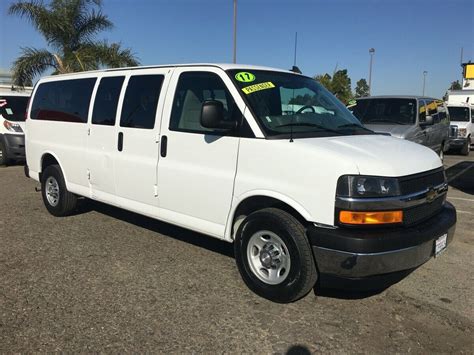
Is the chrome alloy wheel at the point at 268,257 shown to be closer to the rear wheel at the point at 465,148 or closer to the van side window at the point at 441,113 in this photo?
the van side window at the point at 441,113

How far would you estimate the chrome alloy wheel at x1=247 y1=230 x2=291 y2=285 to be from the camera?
3.83 metres

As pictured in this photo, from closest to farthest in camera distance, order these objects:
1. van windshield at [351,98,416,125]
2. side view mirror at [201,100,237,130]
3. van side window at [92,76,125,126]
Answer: side view mirror at [201,100,237,130] < van side window at [92,76,125,126] < van windshield at [351,98,416,125]

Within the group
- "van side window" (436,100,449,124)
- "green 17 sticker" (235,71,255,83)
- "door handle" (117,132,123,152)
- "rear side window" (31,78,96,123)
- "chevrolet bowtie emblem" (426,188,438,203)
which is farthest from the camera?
"van side window" (436,100,449,124)

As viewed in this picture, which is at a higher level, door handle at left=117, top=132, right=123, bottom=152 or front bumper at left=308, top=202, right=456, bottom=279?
door handle at left=117, top=132, right=123, bottom=152

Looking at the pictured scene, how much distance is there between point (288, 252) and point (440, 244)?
1304 millimetres

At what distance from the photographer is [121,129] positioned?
5.27m

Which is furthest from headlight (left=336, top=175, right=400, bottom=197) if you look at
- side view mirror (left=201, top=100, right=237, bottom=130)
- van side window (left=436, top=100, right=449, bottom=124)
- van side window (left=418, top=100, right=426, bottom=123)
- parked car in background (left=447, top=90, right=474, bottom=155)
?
parked car in background (left=447, top=90, right=474, bottom=155)

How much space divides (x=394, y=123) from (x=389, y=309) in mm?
6713

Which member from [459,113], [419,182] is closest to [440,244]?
[419,182]

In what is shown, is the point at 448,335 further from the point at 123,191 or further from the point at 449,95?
the point at 449,95

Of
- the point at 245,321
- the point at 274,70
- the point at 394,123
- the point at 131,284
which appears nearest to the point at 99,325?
the point at 131,284

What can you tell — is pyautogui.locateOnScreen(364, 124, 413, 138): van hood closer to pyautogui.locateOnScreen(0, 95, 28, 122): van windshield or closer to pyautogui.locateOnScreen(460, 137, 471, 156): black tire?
pyautogui.locateOnScreen(460, 137, 471, 156): black tire

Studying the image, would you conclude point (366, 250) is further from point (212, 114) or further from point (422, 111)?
point (422, 111)

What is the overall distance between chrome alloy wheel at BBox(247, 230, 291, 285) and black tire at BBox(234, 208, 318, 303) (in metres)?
0.02
